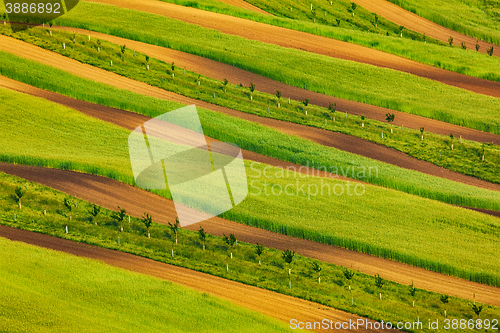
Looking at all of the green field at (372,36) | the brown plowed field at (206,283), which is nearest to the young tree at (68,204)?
the brown plowed field at (206,283)

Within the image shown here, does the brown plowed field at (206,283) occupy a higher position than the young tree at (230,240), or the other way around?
the young tree at (230,240)

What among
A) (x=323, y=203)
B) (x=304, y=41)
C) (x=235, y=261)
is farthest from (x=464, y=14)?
(x=235, y=261)

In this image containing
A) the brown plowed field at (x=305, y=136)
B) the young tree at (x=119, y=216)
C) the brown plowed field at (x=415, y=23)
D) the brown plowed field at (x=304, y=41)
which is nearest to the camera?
the young tree at (x=119, y=216)

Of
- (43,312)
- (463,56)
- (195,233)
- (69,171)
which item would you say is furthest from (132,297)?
(463,56)

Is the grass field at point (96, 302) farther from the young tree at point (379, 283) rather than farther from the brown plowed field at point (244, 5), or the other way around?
the brown plowed field at point (244, 5)

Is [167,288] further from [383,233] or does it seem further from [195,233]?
[383,233]
